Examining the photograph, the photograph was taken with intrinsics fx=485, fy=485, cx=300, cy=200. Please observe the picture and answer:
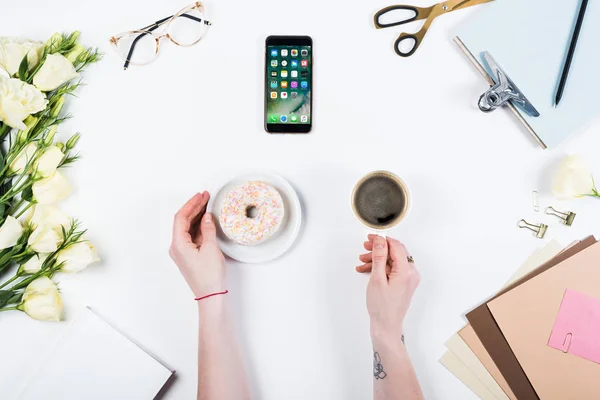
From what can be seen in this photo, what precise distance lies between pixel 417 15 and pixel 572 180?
402 mm

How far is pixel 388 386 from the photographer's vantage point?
0.83 metres

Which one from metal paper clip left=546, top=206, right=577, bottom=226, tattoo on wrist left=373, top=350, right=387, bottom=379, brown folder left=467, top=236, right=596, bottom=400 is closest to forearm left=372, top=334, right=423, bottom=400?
tattoo on wrist left=373, top=350, right=387, bottom=379

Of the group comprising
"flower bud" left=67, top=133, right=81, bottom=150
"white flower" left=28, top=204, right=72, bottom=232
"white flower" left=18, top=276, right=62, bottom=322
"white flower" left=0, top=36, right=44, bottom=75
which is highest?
"white flower" left=0, top=36, right=44, bottom=75

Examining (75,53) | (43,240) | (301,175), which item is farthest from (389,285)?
(75,53)

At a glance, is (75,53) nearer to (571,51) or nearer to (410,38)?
(410,38)

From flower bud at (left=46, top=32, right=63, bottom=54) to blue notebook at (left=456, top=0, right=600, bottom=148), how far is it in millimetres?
752

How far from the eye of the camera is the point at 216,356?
2.82 feet

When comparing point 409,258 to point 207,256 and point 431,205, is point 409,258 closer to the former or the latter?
point 431,205

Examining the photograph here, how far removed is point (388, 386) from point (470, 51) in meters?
0.61

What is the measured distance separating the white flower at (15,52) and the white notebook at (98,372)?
50 centimetres

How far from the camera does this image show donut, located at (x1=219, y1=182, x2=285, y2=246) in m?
0.83

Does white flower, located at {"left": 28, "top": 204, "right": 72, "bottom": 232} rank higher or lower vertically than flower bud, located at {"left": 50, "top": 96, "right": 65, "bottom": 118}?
lower

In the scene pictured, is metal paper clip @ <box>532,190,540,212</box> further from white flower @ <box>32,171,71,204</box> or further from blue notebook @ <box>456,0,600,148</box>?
white flower @ <box>32,171,71,204</box>

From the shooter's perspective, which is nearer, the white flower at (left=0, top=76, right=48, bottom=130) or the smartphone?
the white flower at (left=0, top=76, right=48, bottom=130)
